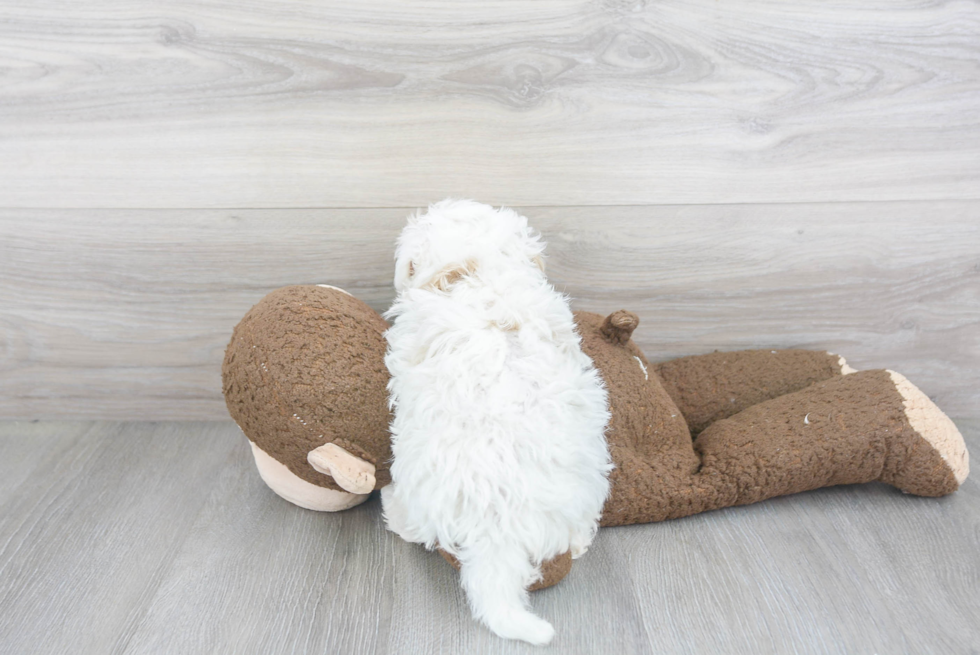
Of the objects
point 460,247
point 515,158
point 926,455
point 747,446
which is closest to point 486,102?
point 515,158

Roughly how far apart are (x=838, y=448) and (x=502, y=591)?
0.45 meters

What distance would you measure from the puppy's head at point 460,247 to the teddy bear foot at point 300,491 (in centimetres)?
28

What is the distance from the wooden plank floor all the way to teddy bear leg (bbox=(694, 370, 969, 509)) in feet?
0.15

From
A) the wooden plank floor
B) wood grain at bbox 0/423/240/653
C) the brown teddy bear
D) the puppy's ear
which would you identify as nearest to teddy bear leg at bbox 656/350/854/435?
the brown teddy bear

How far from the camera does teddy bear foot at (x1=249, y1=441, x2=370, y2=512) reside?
77 centimetres

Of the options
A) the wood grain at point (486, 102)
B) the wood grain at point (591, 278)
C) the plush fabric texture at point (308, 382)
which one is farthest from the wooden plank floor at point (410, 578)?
the wood grain at point (486, 102)

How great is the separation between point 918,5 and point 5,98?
4.11ft

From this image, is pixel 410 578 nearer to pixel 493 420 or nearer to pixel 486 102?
pixel 493 420

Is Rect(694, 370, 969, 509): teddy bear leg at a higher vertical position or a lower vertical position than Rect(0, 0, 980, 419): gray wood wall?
lower

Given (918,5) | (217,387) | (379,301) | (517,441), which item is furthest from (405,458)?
(918,5)

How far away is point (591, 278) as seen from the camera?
0.92 meters

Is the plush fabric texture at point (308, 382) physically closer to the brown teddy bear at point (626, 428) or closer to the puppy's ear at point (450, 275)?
the brown teddy bear at point (626, 428)

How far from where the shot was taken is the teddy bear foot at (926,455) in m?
0.76

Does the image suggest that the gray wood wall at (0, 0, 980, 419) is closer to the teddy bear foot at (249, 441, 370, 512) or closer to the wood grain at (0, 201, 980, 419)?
the wood grain at (0, 201, 980, 419)
